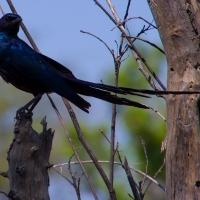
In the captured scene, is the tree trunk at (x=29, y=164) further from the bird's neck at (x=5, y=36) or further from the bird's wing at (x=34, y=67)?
the bird's neck at (x=5, y=36)

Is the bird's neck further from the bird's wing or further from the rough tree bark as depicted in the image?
the rough tree bark

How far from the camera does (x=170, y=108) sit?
298cm

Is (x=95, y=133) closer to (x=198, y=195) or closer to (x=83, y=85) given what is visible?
(x=83, y=85)

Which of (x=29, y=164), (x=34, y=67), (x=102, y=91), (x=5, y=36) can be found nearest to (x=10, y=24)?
(x=5, y=36)

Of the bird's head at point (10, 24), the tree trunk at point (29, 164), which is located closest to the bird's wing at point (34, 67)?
the bird's head at point (10, 24)

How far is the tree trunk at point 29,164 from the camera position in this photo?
3.09m

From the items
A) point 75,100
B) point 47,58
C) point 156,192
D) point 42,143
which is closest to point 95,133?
point 156,192

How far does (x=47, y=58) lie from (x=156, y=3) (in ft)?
6.43

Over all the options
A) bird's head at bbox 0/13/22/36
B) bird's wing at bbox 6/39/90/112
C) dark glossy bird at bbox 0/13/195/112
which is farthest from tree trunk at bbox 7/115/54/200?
bird's head at bbox 0/13/22/36

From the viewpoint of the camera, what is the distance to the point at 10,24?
17.5 ft

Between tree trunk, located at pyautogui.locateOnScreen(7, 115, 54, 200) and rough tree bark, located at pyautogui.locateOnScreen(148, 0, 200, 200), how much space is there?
0.84 m

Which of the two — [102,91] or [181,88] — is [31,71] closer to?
[102,91]

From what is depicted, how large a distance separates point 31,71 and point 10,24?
84cm

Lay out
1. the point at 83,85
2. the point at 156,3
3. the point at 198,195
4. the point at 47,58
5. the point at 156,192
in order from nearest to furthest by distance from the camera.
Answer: the point at 198,195, the point at 156,3, the point at 83,85, the point at 47,58, the point at 156,192
